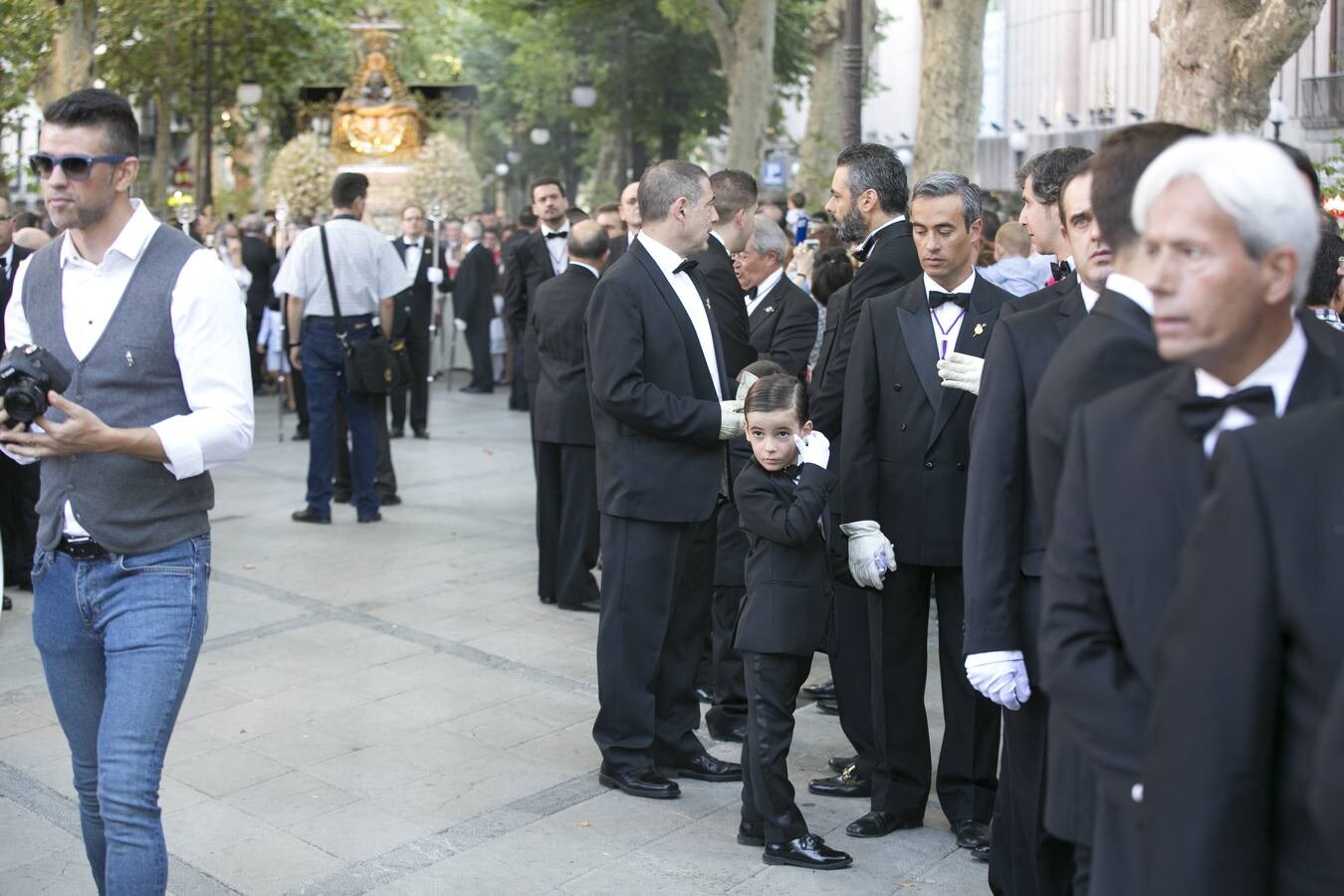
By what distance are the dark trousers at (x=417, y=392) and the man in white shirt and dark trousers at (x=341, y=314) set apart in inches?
136

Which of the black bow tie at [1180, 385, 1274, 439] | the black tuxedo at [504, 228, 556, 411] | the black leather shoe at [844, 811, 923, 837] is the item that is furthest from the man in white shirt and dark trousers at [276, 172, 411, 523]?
the black bow tie at [1180, 385, 1274, 439]

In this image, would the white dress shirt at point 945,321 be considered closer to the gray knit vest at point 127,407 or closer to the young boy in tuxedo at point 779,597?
the young boy in tuxedo at point 779,597

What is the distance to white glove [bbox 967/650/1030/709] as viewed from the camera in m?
3.86

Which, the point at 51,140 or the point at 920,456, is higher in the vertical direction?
the point at 51,140

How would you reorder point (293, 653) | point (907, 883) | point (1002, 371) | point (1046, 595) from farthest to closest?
point (293, 653) → point (907, 883) → point (1002, 371) → point (1046, 595)

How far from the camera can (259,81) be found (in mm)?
38219

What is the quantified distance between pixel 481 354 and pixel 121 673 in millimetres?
15457

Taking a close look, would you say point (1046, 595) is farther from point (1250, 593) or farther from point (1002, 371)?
point (1002, 371)

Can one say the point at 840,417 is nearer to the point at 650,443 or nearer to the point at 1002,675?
the point at 650,443

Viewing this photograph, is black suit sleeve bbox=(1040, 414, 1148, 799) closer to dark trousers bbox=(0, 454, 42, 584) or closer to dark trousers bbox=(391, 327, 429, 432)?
dark trousers bbox=(0, 454, 42, 584)

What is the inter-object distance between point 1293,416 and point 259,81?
38.4 m

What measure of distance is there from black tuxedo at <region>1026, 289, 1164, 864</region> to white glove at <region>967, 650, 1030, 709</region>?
2.94ft

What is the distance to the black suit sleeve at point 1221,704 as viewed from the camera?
2.20 meters

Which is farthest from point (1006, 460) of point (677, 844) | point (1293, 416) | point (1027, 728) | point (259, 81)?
point (259, 81)
